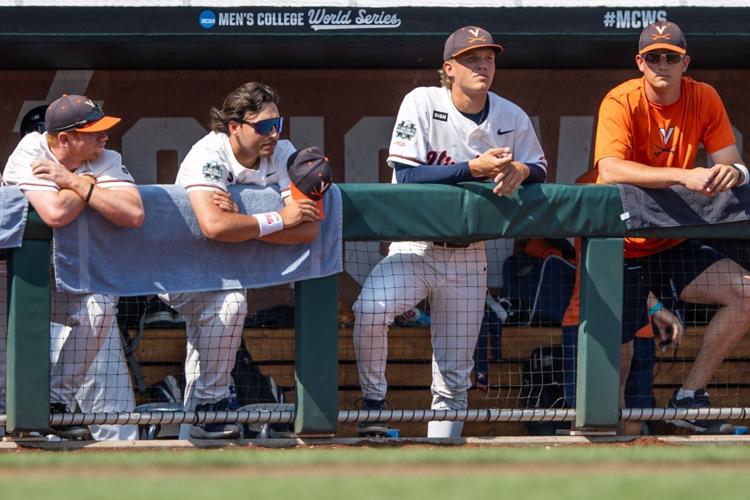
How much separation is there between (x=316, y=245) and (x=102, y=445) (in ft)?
3.89

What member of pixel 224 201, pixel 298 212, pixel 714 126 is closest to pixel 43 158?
pixel 224 201

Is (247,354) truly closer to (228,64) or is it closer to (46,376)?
(46,376)

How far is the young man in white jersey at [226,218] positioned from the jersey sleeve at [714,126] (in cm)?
193

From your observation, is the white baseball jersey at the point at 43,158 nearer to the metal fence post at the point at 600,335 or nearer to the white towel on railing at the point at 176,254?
the white towel on railing at the point at 176,254

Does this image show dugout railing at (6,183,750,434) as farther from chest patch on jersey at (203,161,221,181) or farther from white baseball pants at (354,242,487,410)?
chest patch on jersey at (203,161,221,181)

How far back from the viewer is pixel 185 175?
5789 mm

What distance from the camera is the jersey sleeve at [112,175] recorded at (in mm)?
5691

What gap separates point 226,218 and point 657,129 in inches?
80.4

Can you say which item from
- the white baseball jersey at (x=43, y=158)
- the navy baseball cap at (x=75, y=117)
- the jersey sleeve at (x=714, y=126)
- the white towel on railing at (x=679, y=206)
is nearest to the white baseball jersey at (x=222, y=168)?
the white baseball jersey at (x=43, y=158)

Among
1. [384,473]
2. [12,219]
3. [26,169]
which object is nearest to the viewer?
[384,473]

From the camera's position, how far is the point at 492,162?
232 inches

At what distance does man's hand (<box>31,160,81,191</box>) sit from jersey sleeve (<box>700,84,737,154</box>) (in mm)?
2850

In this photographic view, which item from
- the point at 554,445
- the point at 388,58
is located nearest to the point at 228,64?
the point at 388,58

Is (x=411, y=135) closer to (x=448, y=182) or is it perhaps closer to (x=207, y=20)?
(x=448, y=182)
